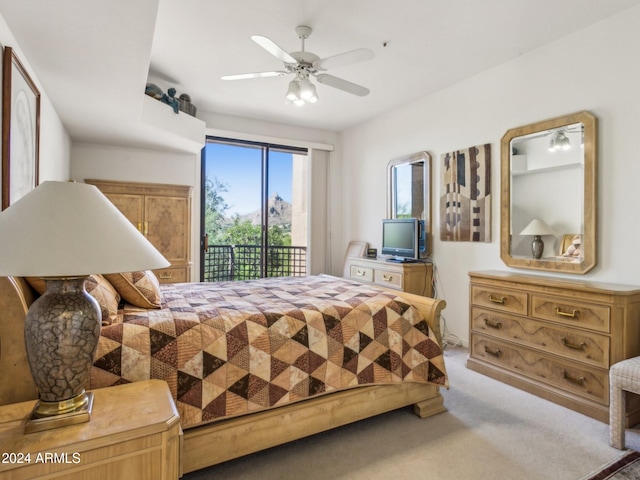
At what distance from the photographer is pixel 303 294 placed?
8.01ft

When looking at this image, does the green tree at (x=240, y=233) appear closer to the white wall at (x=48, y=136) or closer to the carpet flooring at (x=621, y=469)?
the white wall at (x=48, y=136)

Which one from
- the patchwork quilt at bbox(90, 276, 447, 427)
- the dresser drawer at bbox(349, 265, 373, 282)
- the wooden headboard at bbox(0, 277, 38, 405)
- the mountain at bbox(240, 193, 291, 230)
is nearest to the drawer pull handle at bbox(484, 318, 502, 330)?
the patchwork quilt at bbox(90, 276, 447, 427)

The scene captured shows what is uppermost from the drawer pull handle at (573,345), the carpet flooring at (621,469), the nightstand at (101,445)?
the nightstand at (101,445)

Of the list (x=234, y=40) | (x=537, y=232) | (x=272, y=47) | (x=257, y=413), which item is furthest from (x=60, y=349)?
(x=537, y=232)

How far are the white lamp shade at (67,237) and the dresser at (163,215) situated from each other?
2845 millimetres

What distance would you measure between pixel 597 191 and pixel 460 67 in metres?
1.68

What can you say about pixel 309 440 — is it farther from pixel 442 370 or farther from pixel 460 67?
pixel 460 67

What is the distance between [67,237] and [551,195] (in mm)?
3299

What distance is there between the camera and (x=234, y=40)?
2877 millimetres

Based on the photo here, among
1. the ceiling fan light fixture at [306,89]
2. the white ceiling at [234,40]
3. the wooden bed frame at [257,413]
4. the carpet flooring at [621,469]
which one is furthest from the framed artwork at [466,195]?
the carpet flooring at [621,469]

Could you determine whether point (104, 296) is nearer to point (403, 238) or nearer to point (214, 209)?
point (403, 238)

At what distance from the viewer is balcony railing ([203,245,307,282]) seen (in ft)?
16.8

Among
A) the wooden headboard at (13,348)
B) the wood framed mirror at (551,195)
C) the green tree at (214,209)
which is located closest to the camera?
the wooden headboard at (13,348)

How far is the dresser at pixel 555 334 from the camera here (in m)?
2.17
